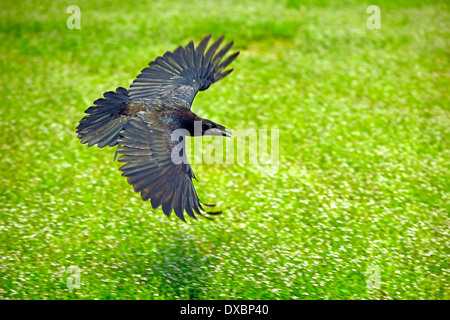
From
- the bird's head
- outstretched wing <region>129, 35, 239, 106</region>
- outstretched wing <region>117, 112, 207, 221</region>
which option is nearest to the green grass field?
outstretched wing <region>117, 112, 207, 221</region>

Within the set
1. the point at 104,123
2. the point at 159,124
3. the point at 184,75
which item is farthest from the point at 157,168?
the point at 184,75

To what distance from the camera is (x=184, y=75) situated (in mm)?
11266

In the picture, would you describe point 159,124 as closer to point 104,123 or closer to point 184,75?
point 104,123

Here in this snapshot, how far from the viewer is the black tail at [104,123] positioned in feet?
31.9

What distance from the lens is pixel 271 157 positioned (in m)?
14.1

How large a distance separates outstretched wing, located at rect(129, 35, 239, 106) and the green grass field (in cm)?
286

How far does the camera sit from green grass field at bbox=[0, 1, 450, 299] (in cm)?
1020

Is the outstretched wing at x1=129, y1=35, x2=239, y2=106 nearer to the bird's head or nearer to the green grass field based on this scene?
the bird's head

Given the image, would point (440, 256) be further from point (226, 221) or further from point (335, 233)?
point (226, 221)

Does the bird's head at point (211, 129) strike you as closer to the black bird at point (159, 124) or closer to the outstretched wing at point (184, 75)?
the black bird at point (159, 124)

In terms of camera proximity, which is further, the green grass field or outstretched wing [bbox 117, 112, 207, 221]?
the green grass field

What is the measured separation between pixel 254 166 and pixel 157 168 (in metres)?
5.48

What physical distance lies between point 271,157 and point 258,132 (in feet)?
3.73
